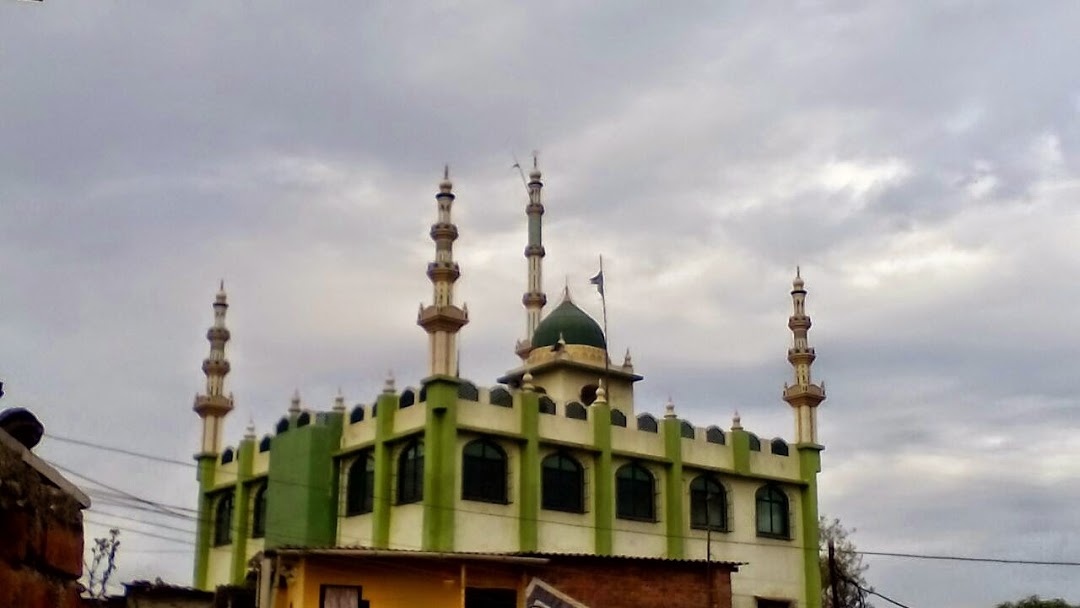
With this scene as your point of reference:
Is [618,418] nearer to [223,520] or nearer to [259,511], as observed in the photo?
[259,511]

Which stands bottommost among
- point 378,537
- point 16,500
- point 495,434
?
point 16,500

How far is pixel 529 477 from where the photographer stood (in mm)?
31500

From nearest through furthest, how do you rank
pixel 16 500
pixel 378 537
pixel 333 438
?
pixel 16 500, pixel 378 537, pixel 333 438

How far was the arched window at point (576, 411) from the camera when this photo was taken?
109ft

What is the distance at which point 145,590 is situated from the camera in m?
23.3

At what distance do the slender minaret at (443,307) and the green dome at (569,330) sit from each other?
6.33 m

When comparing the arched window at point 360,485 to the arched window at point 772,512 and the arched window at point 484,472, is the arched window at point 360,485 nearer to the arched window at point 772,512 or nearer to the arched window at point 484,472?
the arched window at point 484,472

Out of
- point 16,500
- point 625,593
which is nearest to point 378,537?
point 625,593

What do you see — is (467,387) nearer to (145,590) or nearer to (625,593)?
(625,593)

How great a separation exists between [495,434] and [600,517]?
3732 mm

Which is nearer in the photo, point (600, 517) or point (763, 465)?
point (600, 517)

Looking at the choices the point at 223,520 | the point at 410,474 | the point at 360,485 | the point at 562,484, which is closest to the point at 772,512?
the point at 562,484

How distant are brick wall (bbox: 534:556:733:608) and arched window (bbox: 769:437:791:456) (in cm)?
1067

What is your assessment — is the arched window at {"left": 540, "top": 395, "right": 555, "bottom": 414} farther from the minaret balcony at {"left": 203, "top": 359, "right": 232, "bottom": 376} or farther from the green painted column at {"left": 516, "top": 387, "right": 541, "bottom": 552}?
the minaret balcony at {"left": 203, "top": 359, "right": 232, "bottom": 376}
